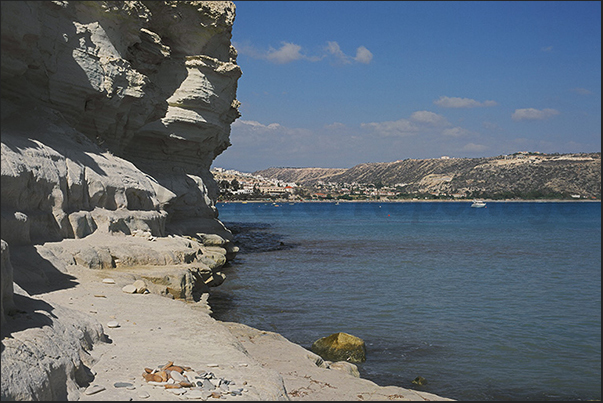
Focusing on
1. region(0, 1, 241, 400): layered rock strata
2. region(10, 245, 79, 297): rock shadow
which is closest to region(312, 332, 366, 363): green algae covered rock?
region(0, 1, 241, 400): layered rock strata

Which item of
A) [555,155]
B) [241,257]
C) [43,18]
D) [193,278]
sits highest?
[555,155]

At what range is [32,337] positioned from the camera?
5266 mm

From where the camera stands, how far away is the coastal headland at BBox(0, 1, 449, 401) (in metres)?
5.75

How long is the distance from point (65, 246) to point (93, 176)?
9.32ft

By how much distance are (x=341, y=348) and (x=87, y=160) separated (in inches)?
336

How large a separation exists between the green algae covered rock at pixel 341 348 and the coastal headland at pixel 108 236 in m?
1.01

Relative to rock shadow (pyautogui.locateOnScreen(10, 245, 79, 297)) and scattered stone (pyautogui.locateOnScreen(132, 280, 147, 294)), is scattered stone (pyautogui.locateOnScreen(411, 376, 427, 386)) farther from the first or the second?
rock shadow (pyautogui.locateOnScreen(10, 245, 79, 297))

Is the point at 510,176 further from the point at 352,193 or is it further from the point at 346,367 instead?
the point at 346,367

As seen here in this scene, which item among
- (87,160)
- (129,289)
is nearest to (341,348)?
(129,289)

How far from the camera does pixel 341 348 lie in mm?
11250

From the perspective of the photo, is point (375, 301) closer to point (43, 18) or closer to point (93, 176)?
point (93, 176)

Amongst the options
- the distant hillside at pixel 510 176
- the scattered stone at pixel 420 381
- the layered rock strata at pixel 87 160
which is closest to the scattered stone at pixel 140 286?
the layered rock strata at pixel 87 160

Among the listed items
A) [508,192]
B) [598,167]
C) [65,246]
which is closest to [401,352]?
[65,246]

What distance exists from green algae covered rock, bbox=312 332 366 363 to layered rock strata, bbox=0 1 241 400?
132 inches
